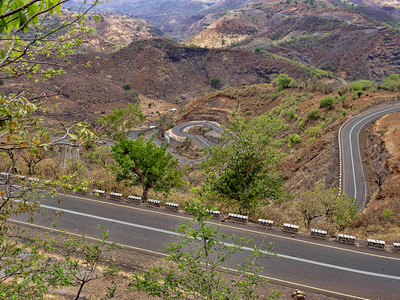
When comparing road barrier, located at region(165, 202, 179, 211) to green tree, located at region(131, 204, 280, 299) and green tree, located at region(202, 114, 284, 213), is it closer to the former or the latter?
green tree, located at region(202, 114, 284, 213)

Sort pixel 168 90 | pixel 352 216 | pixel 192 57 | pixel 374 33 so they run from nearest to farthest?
pixel 352 216
pixel 168 90
pixel 374 33
pixel 192 57

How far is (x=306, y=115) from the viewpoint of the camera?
4306 centimetres

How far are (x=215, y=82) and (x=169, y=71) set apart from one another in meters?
18.1

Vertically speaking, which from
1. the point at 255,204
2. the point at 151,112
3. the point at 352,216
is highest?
the point at 255,204

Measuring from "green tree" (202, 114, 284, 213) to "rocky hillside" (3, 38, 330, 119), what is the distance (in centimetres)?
6943

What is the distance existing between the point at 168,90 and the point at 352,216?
84.2 metres

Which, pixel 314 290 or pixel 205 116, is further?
pixel 205 116

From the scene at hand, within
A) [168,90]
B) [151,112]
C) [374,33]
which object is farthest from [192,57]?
[374,33]

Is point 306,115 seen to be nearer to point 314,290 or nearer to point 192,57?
point 314,290

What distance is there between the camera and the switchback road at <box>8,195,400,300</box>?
1127 centimetres

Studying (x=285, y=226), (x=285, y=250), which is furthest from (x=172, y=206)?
(x=285, y=250)

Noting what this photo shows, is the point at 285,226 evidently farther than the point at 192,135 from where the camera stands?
No

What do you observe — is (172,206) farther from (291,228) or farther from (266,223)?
(291,228)

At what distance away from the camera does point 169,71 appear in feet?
327
